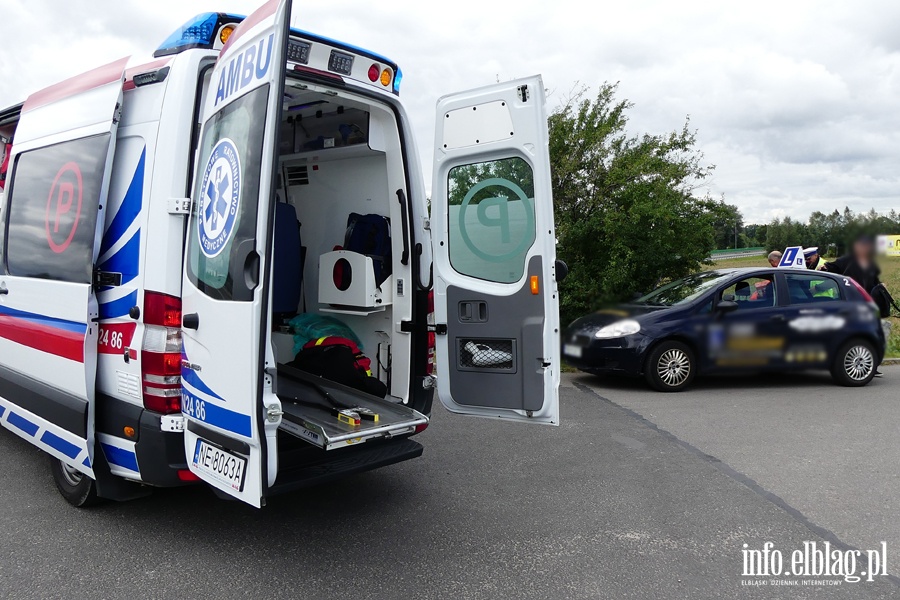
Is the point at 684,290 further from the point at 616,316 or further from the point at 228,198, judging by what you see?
the point at 228,198

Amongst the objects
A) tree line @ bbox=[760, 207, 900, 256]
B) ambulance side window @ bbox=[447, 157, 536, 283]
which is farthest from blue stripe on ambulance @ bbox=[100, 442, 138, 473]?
tree line @ bbox=[760, 207, 900, 256]

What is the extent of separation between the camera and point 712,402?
649 centimetres

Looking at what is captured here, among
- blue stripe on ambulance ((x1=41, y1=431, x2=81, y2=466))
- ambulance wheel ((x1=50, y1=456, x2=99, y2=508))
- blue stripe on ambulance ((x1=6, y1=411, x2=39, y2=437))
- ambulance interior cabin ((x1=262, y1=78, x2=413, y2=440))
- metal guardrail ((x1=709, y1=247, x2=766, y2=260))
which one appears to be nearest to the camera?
blue stripe on ambulance ((x1=41, y1=431, x2=81, y2=466))

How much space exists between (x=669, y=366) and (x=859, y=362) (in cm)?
228

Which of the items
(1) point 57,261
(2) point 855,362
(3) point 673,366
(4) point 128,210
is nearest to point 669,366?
(3) point 673,366

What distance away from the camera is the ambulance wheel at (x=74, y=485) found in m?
3.56

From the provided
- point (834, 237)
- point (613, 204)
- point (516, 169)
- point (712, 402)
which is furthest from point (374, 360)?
point (613, 204)

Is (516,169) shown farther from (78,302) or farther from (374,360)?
(78,302)

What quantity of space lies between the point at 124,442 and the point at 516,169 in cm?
253

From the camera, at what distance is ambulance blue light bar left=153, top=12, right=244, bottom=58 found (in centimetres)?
304

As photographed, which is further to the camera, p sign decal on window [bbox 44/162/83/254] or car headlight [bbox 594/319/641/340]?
car headlight [bbox 594/319/641/340]

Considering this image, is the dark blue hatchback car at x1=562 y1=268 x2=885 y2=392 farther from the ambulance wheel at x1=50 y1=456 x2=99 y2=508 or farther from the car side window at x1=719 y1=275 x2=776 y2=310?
the ambulance wheel at x1=50 y1=456 x2=99 y2=508

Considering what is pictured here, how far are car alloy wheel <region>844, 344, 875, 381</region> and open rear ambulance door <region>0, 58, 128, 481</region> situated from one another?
7.45 metres

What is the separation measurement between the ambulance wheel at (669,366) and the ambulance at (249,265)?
11.2 feet
